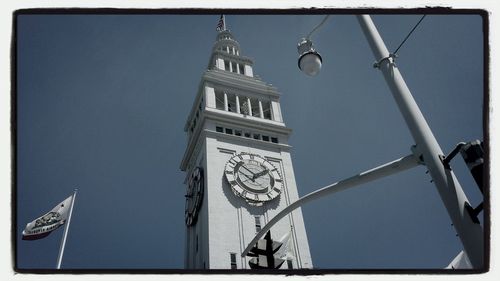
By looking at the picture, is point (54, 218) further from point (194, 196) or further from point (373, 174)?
point (373, 174)

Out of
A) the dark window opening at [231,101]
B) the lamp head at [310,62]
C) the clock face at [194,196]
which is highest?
the dark window opening at [231,101]

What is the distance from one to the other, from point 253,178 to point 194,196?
5.69 metres

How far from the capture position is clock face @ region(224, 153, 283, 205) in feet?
122

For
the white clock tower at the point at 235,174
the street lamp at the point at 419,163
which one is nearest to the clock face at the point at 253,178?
the white clock tower at the point at 235,174

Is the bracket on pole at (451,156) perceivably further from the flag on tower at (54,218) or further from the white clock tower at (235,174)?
the white clock tower at (235,174)

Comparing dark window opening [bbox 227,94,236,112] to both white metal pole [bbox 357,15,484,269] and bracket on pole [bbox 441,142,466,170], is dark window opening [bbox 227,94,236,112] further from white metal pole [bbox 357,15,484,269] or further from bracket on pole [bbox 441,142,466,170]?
bracket on pole [bbox 441,142,466,170]

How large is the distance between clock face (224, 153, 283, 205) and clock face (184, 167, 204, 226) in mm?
2595

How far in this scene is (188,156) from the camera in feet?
152

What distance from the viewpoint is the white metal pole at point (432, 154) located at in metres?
5.24

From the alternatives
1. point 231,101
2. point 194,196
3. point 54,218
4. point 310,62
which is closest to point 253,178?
point 194,196

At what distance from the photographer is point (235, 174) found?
1506 inches

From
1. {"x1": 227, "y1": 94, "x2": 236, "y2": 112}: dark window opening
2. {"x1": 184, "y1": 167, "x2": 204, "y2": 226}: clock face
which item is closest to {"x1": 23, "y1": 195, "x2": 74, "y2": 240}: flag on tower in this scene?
{"x1": 184, "y1": 167, "x2": 204, "y2": 226}: clock face

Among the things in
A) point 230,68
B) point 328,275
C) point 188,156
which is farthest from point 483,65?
point 230,68

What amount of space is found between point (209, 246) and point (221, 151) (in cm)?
1000
